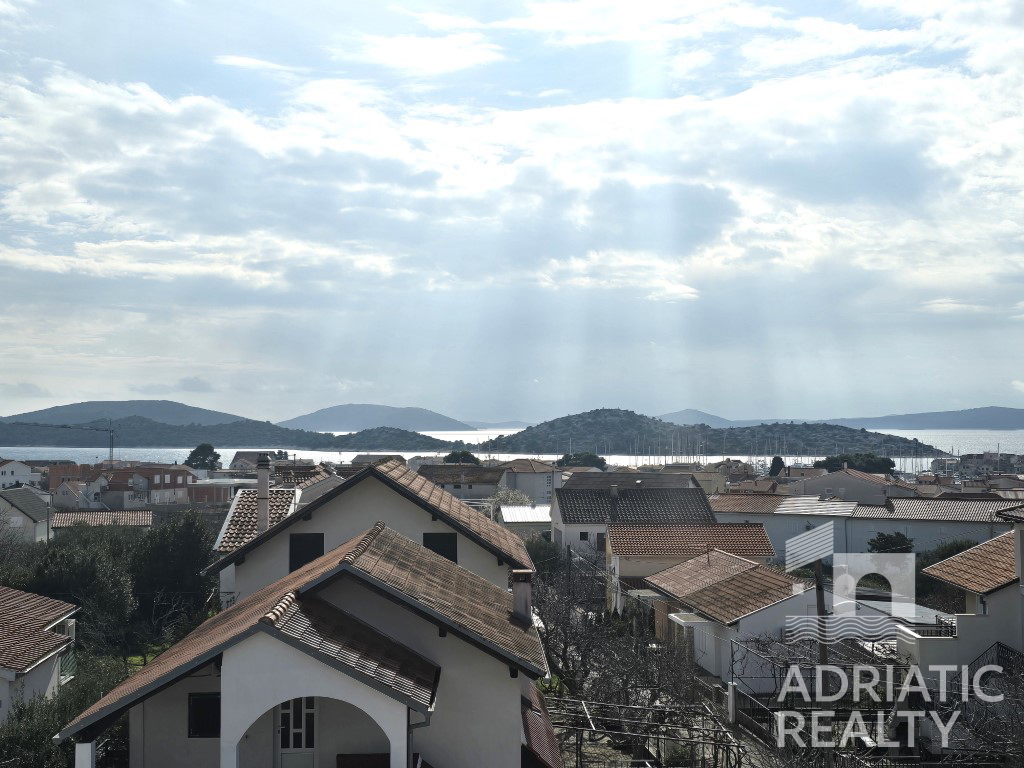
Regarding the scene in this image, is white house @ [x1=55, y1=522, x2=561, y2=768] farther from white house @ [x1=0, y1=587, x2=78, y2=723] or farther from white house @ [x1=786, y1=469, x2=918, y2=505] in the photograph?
white house @ [x1=786, y1=469, x2=918, y2=505]

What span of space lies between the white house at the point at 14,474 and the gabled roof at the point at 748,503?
4307 inches

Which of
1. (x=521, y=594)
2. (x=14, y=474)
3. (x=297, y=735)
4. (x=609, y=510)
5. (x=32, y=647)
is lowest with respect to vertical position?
(x=32, y=647)

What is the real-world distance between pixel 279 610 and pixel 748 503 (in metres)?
69.9

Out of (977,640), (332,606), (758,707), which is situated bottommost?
(758,707)

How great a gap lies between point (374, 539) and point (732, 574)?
69.9 ft

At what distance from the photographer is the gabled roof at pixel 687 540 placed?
1822 inches

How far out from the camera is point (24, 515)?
210ft

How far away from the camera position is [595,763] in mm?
20781

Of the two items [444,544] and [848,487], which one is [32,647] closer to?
[444,544]

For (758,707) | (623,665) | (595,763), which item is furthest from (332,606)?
(758,707)

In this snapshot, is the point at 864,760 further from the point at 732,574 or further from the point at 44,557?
the point at 44,557

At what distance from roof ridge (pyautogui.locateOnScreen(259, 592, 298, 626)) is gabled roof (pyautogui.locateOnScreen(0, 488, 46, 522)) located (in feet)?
192

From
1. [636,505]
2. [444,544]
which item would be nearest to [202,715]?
[444,544]

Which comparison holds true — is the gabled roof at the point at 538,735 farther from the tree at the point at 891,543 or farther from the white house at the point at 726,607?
the tree at the point at 891,543
